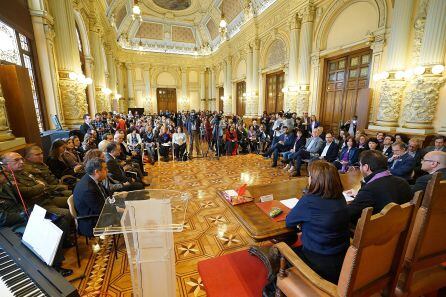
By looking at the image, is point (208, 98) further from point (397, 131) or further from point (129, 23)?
point (397, 131)

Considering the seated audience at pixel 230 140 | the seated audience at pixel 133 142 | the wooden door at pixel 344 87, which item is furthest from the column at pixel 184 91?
the seated audience at pixel 133 142

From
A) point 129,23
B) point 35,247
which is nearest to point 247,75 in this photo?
point 129,23

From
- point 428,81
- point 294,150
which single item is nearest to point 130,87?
point 294,150

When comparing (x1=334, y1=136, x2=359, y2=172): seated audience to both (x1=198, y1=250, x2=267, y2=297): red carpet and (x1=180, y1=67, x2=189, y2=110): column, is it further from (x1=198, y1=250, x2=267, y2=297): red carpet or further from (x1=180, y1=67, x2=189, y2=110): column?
(x1=180, y1=67, x2=189, y2=110): column

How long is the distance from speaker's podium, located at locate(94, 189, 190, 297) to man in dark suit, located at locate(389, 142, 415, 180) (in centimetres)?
384

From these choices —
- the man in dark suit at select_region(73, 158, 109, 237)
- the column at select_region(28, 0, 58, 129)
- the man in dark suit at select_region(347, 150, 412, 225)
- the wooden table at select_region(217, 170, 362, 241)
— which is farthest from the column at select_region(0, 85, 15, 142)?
the man in dark suit at select_region(347, 150, 412, 225)

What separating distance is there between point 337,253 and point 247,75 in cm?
1304

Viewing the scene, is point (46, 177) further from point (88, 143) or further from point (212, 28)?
point (212, 28)

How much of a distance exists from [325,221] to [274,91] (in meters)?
11.2

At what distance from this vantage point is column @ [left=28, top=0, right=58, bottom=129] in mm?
5344

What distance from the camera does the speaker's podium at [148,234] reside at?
128 cm

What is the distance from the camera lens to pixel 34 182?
249 centimetres

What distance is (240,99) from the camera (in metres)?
15.8

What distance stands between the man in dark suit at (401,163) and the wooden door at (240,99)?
40.3 feet
